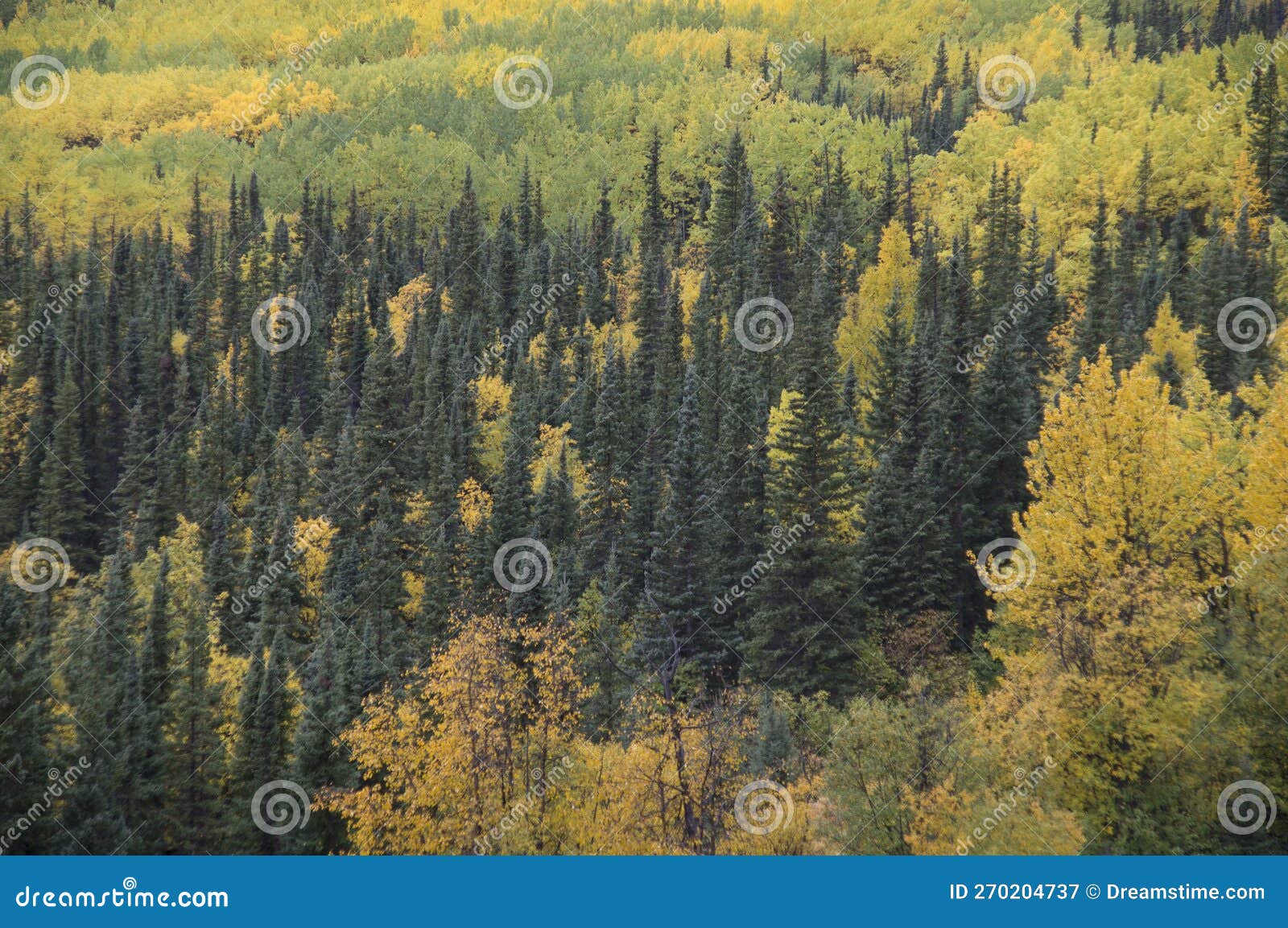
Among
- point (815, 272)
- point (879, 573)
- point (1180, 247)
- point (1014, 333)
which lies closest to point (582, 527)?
point (879, 573)

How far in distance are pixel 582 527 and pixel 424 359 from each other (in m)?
42.1

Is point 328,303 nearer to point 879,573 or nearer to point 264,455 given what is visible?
point 264,455
